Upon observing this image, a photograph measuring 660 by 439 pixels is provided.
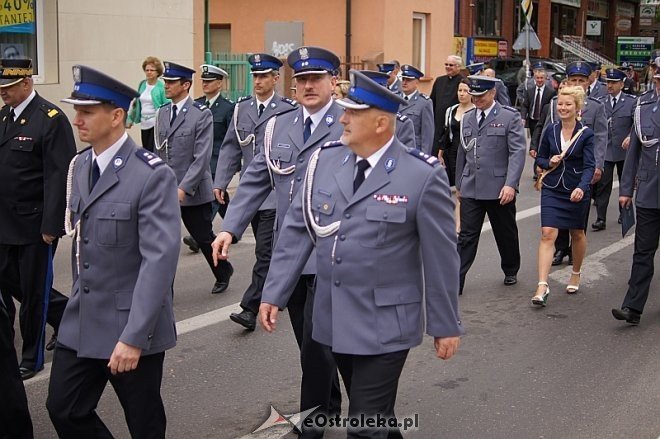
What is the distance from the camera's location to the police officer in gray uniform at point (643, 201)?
26.8ft

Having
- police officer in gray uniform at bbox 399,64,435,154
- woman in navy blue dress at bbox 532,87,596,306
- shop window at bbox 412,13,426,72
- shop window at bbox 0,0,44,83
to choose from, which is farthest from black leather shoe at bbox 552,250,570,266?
shop window at bbox 412,13,426,72

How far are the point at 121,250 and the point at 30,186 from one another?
8.42 feet

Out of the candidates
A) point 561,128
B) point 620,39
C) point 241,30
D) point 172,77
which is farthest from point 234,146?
point 620,39

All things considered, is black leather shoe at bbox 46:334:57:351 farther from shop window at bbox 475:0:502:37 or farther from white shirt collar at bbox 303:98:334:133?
shop window at bbox 475:0:502:37

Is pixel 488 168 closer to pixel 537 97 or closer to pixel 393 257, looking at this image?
pixel 393 257

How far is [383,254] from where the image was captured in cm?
449

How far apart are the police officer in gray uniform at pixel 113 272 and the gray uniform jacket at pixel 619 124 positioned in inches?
399

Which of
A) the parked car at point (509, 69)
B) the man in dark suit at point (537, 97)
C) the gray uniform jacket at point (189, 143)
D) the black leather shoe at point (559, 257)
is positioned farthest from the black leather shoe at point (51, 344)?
the parked car at point (509, 69)

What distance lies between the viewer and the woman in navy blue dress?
897 centimetres

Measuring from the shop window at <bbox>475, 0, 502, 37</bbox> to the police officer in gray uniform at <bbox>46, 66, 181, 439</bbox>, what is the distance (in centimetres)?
3984

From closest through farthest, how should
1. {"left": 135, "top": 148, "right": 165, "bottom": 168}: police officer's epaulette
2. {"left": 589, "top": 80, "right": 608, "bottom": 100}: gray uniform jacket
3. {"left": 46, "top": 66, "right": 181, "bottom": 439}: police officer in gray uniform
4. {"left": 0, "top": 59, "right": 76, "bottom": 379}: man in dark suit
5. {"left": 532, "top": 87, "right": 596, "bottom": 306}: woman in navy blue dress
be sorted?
{"left": 46, "top": 66, "right": 181, "bottom": 439}: police officer in gray uniform < {"left": 135, "top": 148, "right": 165, "bottom": 168}: police officer's epaulette < {"left": 0, "top": 59, "right": 76, "bottom": 379}: man in dark suit < {"left": 532, "top": 87, "right": 596, "bottom": 306}: woman in navy blue dress < {"left": 589, "top": 80, "right": 608, "bottom": 100}: gray uniform jacket

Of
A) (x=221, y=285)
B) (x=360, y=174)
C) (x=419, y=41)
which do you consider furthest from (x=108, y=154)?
(x=419, y=41)

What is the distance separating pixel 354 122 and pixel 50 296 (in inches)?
125

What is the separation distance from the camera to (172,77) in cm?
883
